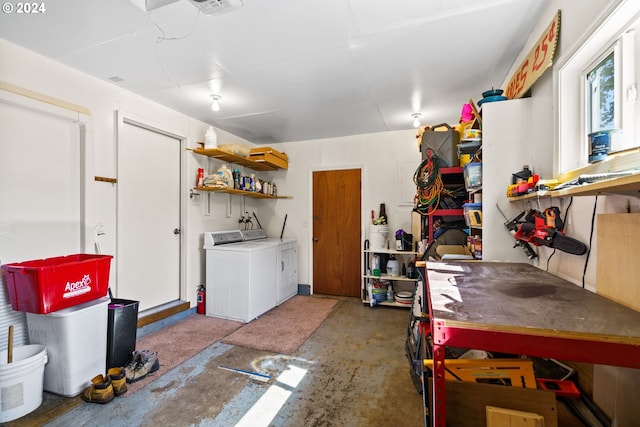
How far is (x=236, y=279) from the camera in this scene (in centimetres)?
329

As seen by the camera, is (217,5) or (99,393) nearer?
(217,5)

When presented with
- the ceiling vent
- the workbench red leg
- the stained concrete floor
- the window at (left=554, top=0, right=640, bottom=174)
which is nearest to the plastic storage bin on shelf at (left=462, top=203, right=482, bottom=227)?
the window at (left=554, top=0, right=640, bottom=174)

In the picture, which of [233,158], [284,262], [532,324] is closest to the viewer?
[532,324]

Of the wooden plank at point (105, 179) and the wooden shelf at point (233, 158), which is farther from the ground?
the wooden shelf at point (233, 158)

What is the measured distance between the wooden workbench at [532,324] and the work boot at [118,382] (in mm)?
2037

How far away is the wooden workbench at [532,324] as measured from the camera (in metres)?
0.78

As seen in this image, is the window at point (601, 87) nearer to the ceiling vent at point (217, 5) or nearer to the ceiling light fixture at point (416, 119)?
the ceiling vent at point (217, 5)

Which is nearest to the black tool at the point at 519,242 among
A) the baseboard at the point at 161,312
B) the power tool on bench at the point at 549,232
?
→ the power tool on bench at the point at 549,232

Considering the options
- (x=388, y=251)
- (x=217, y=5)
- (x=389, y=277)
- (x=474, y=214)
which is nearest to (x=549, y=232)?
(x=474, y=214)

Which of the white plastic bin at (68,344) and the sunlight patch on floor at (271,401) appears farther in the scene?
the white plastic bin at (68,344)

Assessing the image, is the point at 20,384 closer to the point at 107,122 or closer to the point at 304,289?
the point at 107,122

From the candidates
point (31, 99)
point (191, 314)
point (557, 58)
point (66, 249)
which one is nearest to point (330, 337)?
point (191, 314)

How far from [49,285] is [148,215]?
4.39 ft

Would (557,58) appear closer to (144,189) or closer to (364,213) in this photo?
(364,213)
